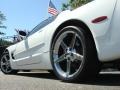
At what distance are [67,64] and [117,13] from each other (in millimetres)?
1332

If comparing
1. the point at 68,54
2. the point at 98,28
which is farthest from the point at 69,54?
the point at 98,28

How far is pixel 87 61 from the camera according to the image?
18.1 feet

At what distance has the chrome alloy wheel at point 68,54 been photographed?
5828 mm

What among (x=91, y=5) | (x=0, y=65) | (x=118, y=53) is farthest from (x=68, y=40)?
(x=0, y=65)

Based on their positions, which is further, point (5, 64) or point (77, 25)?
point (5, 64)

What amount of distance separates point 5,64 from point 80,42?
12.5 ft

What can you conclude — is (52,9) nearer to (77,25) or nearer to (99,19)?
(77,25)

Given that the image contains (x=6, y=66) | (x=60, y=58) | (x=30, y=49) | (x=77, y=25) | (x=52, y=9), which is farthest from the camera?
(x=52, y=9)

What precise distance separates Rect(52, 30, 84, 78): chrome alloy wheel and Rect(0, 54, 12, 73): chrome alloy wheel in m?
2.99

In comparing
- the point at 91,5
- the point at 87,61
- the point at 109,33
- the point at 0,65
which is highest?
the point at 91,5

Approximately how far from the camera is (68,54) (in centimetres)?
600

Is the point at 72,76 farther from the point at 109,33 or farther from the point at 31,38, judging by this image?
the point at 31,38

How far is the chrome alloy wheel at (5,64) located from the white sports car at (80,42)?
1.87 m

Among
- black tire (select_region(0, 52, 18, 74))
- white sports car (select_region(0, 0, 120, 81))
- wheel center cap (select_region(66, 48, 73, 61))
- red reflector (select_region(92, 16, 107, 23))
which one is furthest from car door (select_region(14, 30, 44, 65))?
red reflector (select_region(92, 16, 107, 23))
